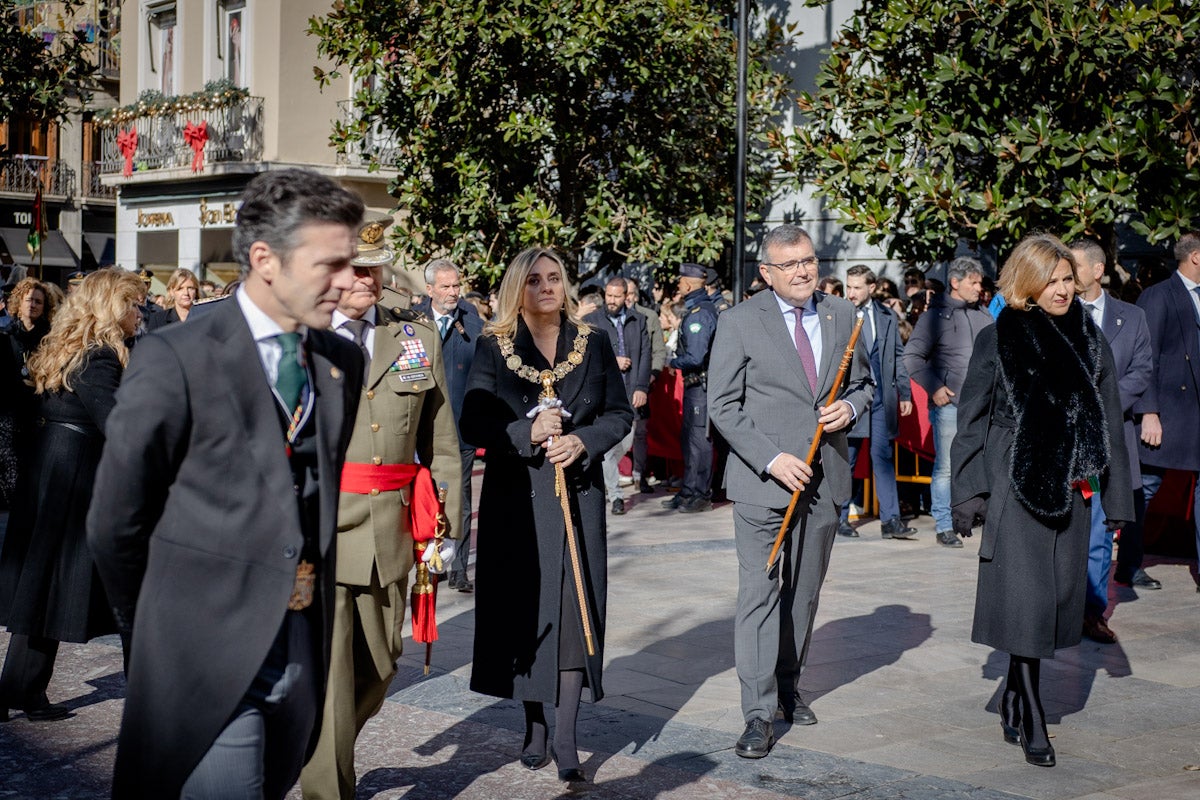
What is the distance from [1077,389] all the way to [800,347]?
1132 mm

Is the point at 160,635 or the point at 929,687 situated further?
the point at 929,687

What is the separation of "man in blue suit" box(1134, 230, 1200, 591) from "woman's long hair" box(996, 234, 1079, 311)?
144 inches

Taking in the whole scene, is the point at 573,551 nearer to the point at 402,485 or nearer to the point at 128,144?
the point at 402,485

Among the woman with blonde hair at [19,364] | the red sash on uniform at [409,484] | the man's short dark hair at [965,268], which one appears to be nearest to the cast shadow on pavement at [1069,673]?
the red sash on uniform at [409,484]

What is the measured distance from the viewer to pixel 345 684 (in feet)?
15.4

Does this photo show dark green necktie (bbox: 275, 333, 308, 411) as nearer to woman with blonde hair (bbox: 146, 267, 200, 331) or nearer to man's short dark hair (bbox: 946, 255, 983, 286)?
woman with blonde hair (bbox: 146, 267, 200, 331)

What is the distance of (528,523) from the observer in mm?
5898

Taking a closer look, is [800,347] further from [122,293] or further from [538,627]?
[122,293]

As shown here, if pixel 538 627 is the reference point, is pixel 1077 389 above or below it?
above

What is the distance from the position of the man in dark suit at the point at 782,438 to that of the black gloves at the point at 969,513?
478 mm

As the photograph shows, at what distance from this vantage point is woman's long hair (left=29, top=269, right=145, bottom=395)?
6387 mm

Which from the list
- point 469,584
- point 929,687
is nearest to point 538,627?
point 929,687

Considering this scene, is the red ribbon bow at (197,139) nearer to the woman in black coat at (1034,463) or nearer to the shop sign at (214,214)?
the shop sign at (214,214)

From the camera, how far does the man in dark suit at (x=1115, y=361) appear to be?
26.7 ft
